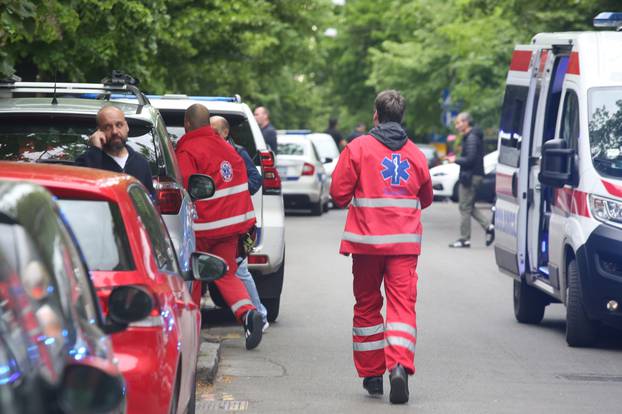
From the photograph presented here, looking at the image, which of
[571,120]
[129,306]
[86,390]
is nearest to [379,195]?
[571,120]

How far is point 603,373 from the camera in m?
10.5

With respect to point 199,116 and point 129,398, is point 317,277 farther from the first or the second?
point 129,398

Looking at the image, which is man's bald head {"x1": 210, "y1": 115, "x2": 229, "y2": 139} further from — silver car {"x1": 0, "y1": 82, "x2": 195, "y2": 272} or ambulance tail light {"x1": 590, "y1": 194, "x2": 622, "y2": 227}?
ambulance tail light {"x1": 590, "y1": 194, "x2": 622, "y2": 227}

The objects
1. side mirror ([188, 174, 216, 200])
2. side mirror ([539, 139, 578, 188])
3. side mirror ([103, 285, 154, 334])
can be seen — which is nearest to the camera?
side mirror ([103, 285, 154, 334])

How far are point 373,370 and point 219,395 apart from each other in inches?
36.4

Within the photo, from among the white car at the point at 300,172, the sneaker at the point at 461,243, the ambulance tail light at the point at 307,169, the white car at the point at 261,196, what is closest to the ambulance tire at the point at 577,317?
the white car at the point at 261,196

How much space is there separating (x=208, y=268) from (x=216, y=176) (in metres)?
3.46

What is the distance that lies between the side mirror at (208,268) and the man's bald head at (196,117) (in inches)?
134

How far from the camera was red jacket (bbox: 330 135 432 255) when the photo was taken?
9117 mm

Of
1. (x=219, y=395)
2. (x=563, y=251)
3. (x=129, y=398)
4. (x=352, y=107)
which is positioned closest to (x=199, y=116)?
(x=219, y=395)

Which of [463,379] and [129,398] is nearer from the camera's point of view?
[129,398]

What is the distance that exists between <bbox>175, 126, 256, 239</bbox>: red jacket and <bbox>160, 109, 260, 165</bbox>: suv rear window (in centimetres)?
135

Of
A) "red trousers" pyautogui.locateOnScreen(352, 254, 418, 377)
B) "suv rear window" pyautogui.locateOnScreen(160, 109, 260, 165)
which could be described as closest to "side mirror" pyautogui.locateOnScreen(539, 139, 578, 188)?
"suv rear window" pyautogui.locateOnScreen(160, 109, 260, 165)

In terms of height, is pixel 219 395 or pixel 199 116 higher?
pixel 199 116
